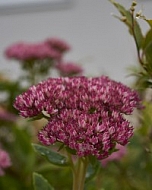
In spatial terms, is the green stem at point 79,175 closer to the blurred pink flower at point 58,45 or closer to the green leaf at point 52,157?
the green leaf at point 52,157

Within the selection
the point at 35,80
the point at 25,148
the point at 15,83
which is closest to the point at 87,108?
the point at 25,148

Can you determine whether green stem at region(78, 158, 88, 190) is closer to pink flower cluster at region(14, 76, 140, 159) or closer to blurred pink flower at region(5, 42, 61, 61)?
pink flower cluster at region(14, 76, 140, 159)

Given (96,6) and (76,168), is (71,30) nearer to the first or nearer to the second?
(96,6)

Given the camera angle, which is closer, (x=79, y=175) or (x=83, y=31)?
(x=79, y=175)

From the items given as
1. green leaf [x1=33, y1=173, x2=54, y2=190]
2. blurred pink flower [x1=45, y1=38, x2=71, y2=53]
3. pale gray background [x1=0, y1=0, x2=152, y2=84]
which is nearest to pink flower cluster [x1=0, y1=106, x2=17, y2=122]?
blurred pink flower [x1=45, y1=38, x2=71, y2=53]

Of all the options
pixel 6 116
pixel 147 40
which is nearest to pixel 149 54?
pixel 147 40

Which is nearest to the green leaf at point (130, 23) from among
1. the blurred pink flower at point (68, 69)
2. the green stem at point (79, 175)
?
the green stem at point (79, 175)

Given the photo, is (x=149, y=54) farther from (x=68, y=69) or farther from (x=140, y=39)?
(x=68, y=69)
